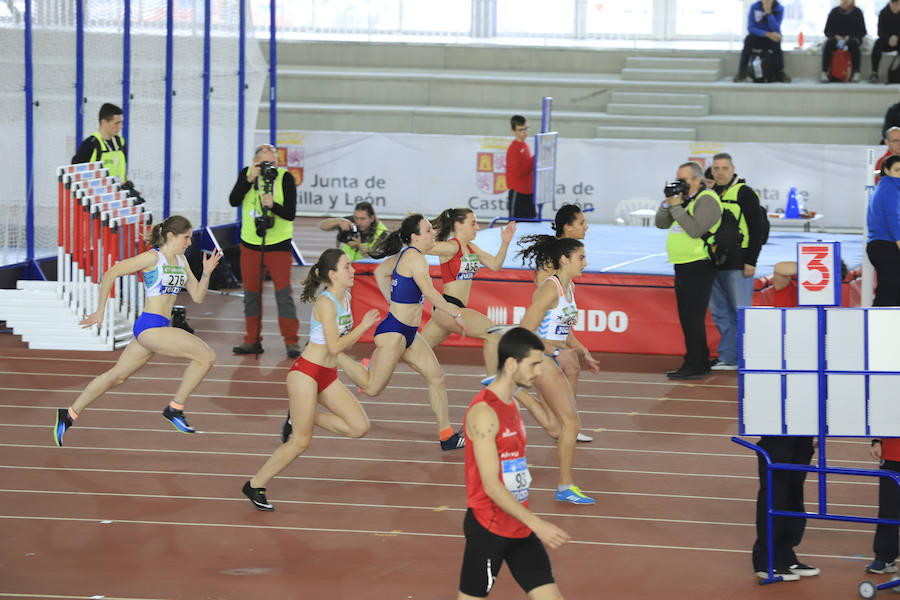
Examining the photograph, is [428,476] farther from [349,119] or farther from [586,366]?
[349,119]

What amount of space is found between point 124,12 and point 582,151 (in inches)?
412

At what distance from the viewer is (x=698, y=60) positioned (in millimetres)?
26031

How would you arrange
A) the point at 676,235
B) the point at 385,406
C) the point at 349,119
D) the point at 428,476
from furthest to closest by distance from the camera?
the point at 349,119 → the point at 676,235 → the point at 385,406 → the point at 428,476

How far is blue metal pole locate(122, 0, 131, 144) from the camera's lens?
44.8 feet

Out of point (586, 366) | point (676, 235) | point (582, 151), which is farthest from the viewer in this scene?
point (582, 151)

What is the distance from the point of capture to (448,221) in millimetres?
8906

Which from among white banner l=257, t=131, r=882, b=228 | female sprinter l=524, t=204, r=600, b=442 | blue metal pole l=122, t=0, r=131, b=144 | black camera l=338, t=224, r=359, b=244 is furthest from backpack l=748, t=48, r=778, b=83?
female sprinter l=524, t=204, r=600, b=442

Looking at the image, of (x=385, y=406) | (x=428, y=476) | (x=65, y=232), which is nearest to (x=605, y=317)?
(x=385, y=406)

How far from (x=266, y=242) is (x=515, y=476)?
7.41m

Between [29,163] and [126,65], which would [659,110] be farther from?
[29,163]

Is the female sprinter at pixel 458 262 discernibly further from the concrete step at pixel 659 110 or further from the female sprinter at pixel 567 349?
the concrete step at pixel 659 110

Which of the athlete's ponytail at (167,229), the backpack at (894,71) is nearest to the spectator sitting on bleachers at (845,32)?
the backpack at (894,71)

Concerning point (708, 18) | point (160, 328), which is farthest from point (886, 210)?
point (708, 18)

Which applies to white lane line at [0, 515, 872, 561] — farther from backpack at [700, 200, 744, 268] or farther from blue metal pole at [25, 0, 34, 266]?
blue metal pole at [25, 0, 34, 266]
